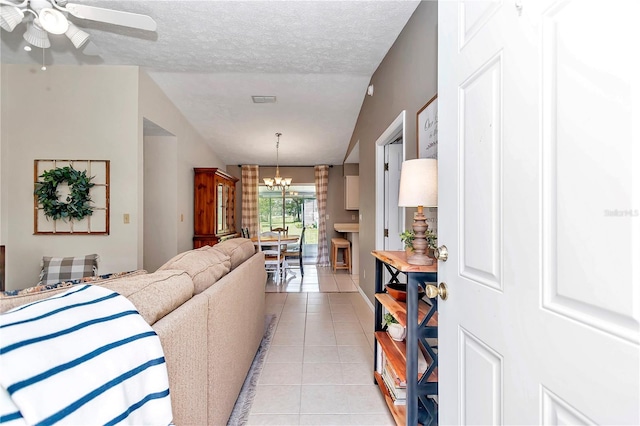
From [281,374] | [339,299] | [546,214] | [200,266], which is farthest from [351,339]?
[546,214]

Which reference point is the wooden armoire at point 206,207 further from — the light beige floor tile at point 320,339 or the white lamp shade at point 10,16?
the white lamp shade at point 10,16

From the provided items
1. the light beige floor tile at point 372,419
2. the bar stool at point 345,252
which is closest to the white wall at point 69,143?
the light beige floor tile at point 372,419

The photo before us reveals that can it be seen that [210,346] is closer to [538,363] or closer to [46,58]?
[538,363]

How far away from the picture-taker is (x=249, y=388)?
1.99 metres

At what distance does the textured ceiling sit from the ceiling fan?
45 cm

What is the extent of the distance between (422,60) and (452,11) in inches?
48.9

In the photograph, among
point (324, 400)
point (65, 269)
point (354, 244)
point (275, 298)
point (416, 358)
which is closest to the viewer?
point (416, 358)

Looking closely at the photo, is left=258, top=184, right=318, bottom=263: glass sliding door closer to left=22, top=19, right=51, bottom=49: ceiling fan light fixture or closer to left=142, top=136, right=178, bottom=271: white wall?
left=142, top=136, right=178, bottom=271: white wall

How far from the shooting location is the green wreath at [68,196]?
3240mm

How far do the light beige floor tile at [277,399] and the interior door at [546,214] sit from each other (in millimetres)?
1236

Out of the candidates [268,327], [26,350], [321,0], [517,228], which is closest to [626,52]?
[517,228]

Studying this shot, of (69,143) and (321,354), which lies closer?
(321,354)

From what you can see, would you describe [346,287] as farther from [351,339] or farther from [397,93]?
[397,93]

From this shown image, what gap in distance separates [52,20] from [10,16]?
313 millimetres
